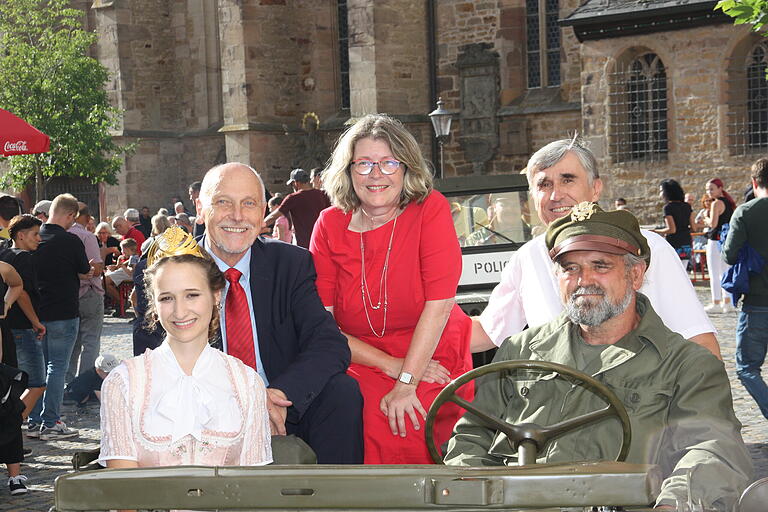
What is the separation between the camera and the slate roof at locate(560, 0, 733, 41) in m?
19.2

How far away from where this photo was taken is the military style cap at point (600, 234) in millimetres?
3396

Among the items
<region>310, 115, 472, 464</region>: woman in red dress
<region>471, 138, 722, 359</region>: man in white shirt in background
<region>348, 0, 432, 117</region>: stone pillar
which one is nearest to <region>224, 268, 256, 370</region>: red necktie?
<region>310, 115, 472, 464</region>: woman in red dress

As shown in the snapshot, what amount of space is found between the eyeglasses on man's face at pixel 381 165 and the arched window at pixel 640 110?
1711 centimetres

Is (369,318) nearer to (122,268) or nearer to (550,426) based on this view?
(550,426)

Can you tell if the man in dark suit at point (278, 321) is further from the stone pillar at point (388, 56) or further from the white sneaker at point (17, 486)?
the stone pillar at point (388, 56)

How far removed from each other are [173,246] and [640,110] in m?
18.4

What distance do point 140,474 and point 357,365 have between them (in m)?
2.09

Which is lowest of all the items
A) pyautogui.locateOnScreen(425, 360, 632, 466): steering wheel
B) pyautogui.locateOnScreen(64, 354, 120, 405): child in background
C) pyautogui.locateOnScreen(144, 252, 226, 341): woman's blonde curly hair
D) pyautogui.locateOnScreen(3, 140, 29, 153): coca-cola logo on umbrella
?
pyautogui.locateOnScreen(64, 354, 120, 405): child in background

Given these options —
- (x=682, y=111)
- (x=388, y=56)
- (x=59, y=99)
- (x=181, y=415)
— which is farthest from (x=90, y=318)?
(x=59, y=99)

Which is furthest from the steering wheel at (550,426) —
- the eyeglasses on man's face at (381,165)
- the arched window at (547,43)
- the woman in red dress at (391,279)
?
the arched window at (547,43)

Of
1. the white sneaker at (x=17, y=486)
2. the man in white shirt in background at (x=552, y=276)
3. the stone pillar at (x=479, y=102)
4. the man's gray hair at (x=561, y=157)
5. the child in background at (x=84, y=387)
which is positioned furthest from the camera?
the stone pillar at (x=479, y=102)

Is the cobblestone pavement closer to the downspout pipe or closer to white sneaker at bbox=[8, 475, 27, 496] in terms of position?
white sneaker at bbox=[8, 475, 27, 496]

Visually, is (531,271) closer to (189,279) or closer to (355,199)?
(355,199)

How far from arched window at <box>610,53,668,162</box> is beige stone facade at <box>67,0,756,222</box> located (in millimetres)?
199
